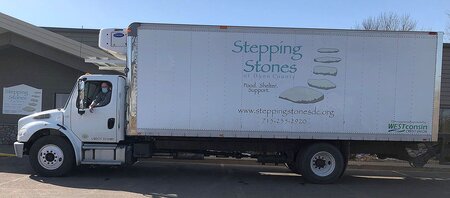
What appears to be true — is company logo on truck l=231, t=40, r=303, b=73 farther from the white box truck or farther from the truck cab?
the truck cab

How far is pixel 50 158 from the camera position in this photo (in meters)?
10.5

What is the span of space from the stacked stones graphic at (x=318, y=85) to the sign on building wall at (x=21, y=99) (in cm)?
933

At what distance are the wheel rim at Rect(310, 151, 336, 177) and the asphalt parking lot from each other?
0.33 m

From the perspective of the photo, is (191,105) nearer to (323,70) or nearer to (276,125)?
(276,125)

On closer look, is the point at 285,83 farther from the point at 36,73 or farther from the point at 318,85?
the point at 36,73

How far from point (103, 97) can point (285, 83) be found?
4046 mm

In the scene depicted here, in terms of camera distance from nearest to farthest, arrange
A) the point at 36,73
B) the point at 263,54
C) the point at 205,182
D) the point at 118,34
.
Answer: the point at 263,54
the point at 205,182
the point at 118,34
the point at 36,73

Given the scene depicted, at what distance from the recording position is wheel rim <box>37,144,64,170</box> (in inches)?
412

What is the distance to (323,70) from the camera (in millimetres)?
10289

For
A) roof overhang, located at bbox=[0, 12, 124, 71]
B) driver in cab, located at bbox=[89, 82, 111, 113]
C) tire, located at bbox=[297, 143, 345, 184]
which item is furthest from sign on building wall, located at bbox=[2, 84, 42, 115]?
tire, located at bbox=[297, 143, 345, 184]

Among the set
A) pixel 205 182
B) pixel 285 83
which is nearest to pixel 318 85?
pixel 285 83

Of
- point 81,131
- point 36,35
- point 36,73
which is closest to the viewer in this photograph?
point 81,131

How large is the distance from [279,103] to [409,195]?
318cm

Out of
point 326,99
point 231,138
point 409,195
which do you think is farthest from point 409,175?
point 231,138
